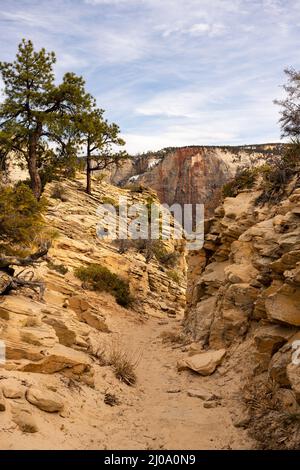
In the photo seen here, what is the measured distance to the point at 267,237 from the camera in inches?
398

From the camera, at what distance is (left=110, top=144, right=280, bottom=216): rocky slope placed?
5956cm

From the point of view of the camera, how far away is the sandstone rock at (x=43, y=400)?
6.38 m

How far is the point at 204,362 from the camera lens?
31.6ft

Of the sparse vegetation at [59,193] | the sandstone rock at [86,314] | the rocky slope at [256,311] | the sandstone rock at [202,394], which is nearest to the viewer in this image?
the rocky slope at [256,311]

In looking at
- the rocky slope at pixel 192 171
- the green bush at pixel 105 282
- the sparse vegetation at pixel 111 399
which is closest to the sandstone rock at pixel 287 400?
the sparse vegetation at pixel 111 399

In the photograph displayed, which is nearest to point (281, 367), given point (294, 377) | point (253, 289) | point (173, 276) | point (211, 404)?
point (294, 377)

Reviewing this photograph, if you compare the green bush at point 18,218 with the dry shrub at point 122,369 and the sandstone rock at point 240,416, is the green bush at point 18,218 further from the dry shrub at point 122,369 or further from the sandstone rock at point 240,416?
the sandstone rock at point 240,416

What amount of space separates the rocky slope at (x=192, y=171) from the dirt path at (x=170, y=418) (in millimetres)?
49535

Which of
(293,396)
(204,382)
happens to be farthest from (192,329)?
(293,396)

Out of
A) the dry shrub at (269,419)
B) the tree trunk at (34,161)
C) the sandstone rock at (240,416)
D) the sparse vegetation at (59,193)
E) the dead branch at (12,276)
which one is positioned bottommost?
the sandstone rock at (240,416)

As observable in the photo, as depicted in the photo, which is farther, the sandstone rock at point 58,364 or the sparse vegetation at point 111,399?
the sparse vegetation at point 111,399

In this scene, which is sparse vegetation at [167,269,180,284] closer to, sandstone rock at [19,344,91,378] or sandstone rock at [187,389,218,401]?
sandstone rock at [187,389,218,401]

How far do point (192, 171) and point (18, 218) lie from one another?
5107 cm

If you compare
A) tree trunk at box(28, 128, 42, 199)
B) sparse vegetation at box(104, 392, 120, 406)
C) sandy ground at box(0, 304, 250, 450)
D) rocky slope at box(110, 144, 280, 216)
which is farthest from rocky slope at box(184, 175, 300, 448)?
rocky slope at box(110, 144, 280, 216)
